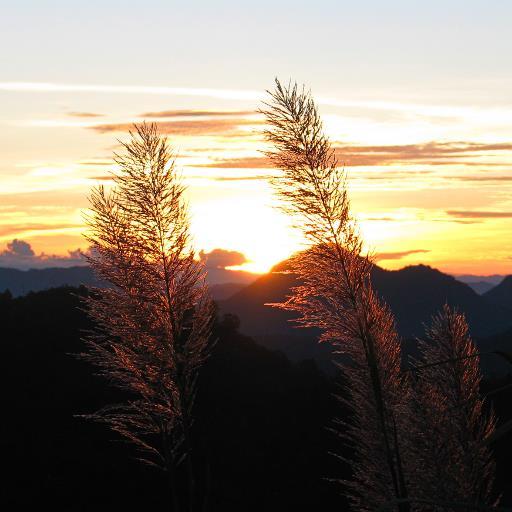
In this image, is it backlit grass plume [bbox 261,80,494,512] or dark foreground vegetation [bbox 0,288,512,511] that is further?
dark foreground vegetation [bbox 0,288,512,511]

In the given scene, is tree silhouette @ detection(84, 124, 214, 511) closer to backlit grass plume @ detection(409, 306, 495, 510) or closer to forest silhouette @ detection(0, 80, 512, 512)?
forest silhouette @ detection(0, 80, 512, 512)

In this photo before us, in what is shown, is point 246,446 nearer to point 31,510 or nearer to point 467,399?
point 31,510

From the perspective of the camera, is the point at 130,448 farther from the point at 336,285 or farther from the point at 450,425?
the point at 336,285

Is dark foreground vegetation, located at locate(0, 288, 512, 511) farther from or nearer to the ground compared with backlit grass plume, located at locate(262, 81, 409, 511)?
nearer to the ground

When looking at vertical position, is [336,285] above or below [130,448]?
above

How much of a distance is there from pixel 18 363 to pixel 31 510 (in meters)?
15.7

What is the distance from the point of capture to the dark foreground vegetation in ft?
134

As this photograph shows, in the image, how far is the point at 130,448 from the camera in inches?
1752

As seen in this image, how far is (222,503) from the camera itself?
41.7 m

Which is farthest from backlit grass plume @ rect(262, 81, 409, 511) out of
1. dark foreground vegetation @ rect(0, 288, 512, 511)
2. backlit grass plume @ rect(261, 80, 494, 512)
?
dark foreground vegetation @ rect(0, 288, 512, 511)

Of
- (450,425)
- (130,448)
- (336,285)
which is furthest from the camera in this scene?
(130,448)

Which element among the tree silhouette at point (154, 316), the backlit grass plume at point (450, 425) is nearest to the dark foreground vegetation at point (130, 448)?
the backlit grass plume at point (450, 425)

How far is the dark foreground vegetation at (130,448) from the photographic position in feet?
134

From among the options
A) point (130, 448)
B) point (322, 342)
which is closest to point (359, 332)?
point (322, 342)
